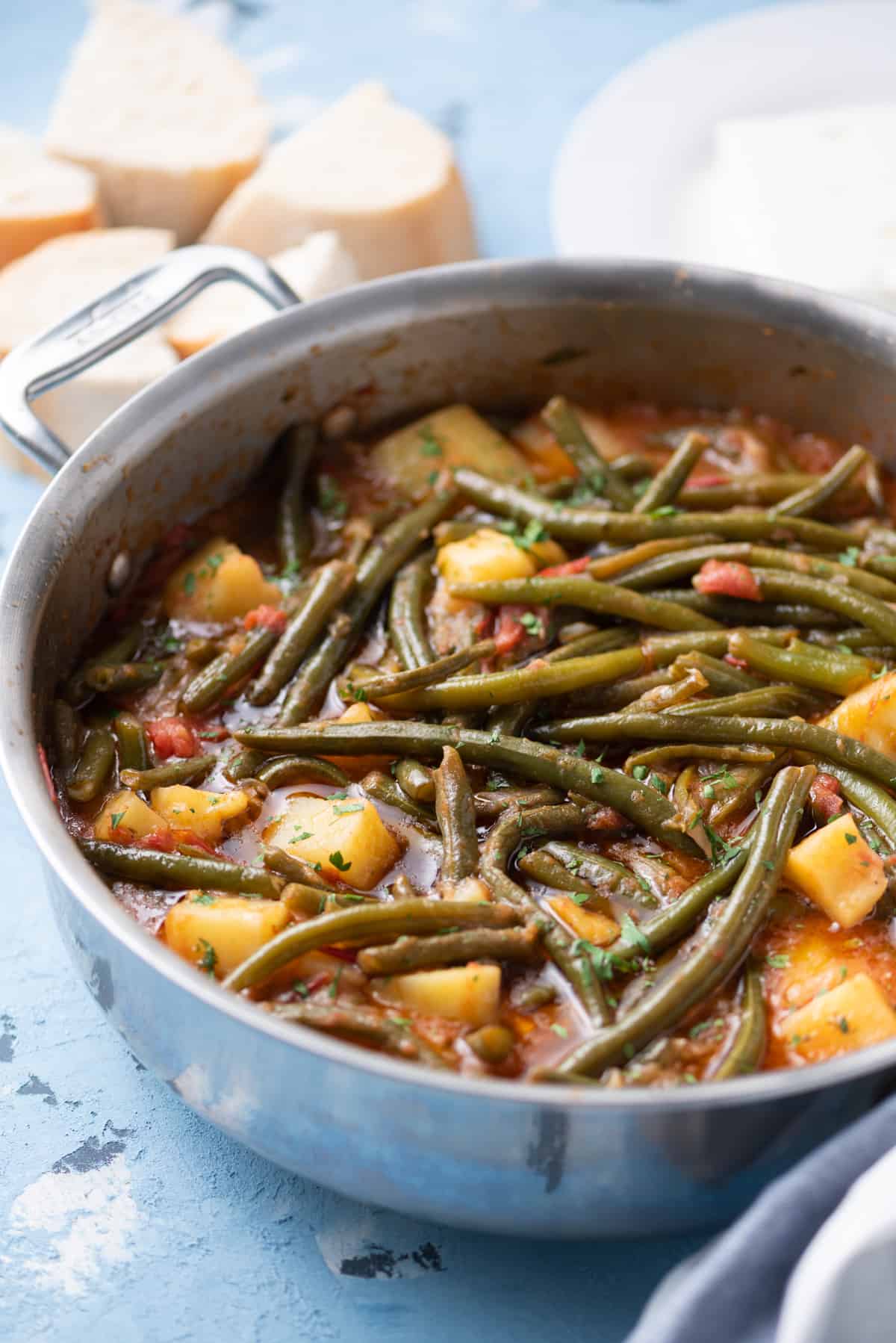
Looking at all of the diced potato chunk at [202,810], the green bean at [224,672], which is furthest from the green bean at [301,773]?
the green bean at [224,672]

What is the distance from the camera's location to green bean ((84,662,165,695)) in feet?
12.4

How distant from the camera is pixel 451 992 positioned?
2.94m

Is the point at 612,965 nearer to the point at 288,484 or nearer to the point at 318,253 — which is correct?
the point at 288,484

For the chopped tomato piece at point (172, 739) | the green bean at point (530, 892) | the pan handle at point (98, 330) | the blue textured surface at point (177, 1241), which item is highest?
the pan handle at point (98, 330)

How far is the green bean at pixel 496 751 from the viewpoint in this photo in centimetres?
338

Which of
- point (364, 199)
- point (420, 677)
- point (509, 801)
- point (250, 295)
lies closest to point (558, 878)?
point (509, 801)

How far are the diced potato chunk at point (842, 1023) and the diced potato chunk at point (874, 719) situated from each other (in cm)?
77

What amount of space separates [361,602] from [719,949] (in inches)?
62.8

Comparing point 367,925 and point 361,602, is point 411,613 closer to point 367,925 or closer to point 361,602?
point 361,602

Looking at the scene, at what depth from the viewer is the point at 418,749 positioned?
3516 mm

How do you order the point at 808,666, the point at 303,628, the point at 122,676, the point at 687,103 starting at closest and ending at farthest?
1. the point at 808,666
2. the point at 122,676
3. the point at 303,628
4. the point at 687,103

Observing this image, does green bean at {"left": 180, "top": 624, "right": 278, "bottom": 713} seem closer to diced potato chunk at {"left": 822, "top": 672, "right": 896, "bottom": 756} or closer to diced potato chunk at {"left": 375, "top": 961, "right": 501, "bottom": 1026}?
diced potato chunk at {"left": 375, "top": 961, "right": 501, "bottom": 1026}

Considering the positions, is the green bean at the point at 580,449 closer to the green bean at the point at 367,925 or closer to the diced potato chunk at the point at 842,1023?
the green bean at the point at 367,925

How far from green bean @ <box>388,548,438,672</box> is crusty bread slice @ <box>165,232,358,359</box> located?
1.53 m
